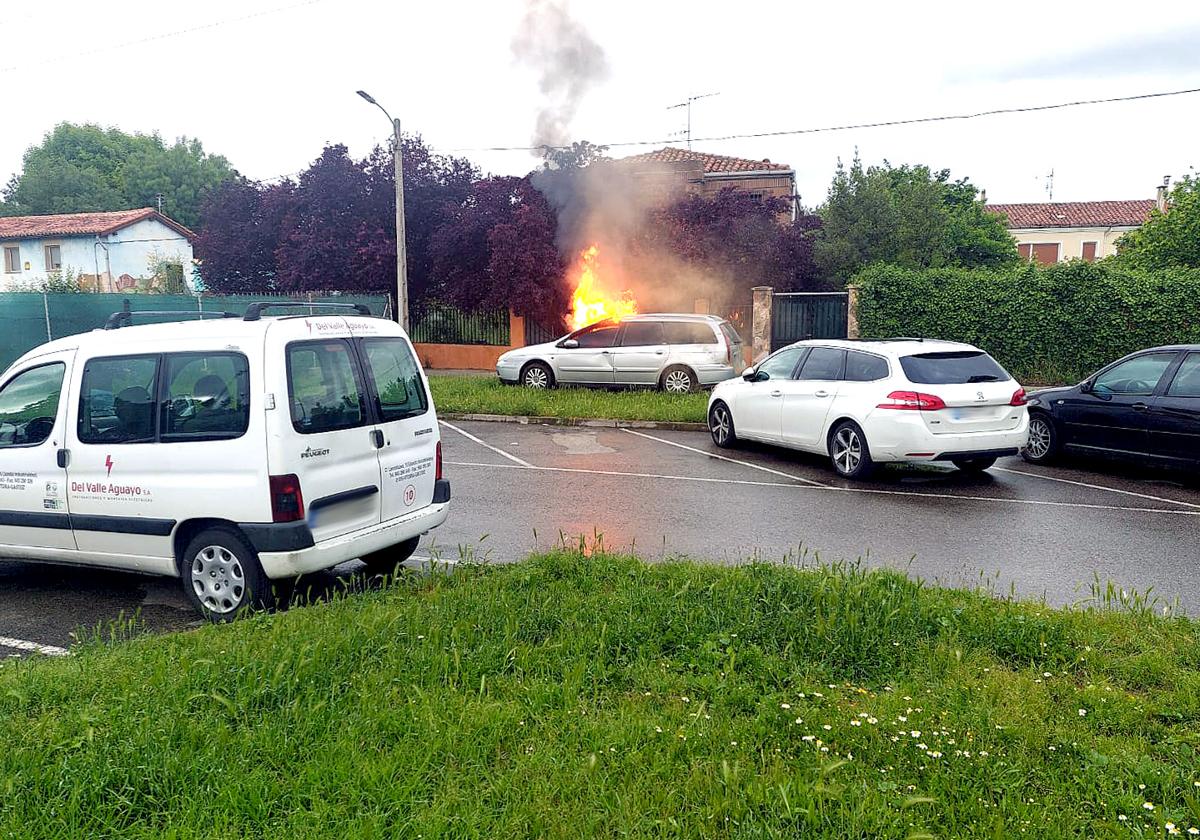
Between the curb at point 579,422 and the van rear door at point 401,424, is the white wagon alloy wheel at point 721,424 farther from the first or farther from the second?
the van rear door at point 401,424

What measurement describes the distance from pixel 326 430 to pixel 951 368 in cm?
696

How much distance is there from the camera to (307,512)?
5.25 meters

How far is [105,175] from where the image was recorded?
71562 mm

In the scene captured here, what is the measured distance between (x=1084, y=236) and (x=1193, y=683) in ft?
203

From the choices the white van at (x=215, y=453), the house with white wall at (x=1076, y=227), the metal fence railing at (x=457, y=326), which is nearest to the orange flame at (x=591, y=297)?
the metal fence railing at (x=457, y=326)

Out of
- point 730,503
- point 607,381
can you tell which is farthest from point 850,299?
point 730,503

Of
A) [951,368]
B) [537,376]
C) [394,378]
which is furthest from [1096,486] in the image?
[537,376]

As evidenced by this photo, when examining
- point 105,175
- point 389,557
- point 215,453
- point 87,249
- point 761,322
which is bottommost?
point 389,557

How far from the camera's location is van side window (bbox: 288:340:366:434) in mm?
5340

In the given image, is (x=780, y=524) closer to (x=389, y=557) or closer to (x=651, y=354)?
(x=389, y=557)

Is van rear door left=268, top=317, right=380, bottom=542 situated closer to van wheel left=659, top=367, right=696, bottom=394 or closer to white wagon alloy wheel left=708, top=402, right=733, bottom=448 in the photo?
white wagon alloy wheel left=708, top=402, right=733, bottom=448

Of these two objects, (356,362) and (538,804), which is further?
(356,362)

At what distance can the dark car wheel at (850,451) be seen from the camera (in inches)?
383

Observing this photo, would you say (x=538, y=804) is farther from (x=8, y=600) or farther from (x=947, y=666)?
(x=8, y=600)
